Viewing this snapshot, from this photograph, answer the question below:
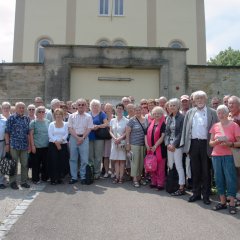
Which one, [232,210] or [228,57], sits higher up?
[228,57]

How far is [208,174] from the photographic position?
769 cm

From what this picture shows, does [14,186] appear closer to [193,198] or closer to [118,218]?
[118,218]

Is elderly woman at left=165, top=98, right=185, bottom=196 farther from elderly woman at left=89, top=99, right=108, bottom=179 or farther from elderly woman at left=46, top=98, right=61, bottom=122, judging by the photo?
elderly woman at left=46, top=98, right=61, bottom=122

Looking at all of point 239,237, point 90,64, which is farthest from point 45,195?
point 90,64

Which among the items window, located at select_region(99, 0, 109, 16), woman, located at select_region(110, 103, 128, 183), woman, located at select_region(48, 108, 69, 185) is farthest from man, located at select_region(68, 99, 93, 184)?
window, located at select_region(99, 0, 109, 16)

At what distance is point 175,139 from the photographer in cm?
817

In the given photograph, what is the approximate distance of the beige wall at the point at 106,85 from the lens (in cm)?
1694

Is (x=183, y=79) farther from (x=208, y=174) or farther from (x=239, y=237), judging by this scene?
(x=239, y=237)

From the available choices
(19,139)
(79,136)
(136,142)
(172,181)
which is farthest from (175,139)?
(19,139)

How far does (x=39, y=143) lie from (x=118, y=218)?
365cm

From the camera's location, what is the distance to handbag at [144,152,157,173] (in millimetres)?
8555

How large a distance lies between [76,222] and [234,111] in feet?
12.5

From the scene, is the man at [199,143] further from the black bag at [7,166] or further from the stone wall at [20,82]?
the stone wall at [20,82]

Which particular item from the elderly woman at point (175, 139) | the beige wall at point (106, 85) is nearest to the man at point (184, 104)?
the elderly woman at point (175, 139)
